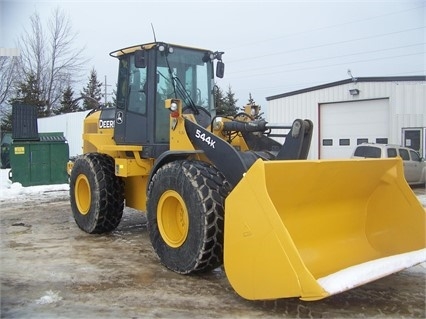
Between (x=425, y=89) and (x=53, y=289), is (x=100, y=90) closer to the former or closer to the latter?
(x=425, y=89)

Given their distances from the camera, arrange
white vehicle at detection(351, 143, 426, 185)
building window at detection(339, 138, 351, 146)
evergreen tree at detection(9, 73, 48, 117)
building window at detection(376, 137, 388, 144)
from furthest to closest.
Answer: evergreen tree at detection(9, 73, 48, 117), building window at detection(339, 138, 351, 146), building window at detection(376, 137, 388, 144), white vehicle at detection(351, 143, 426, 185)

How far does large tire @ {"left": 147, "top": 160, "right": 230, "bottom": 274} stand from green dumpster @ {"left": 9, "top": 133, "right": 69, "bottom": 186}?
9513 mm

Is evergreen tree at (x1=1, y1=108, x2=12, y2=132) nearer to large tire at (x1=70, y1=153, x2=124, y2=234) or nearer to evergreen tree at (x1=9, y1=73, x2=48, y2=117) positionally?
evergreen tree at (x1=9, y1=73, x2=48, y2=117)

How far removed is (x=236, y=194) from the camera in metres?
3.90

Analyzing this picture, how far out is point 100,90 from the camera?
40.8 meters

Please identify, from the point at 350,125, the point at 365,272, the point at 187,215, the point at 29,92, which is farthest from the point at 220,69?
the point at 29,92

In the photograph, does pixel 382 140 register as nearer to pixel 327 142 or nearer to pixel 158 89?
pixel 327 142

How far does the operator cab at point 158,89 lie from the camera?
6.04 m

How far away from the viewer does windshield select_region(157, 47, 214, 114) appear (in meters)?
6.08

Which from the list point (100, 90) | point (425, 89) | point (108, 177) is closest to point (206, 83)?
point (108, 177)

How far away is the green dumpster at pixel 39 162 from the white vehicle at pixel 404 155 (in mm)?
9341

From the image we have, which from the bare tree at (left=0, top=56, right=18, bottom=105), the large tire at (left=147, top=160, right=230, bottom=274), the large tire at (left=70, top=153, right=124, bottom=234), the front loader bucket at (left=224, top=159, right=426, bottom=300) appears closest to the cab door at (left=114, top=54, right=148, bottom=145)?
the large tire at (left=70, top=153, right=124, bottom=234)

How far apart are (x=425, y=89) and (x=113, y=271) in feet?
52.3

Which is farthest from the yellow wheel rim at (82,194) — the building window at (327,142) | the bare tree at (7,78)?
the bare tree at (7,78)
